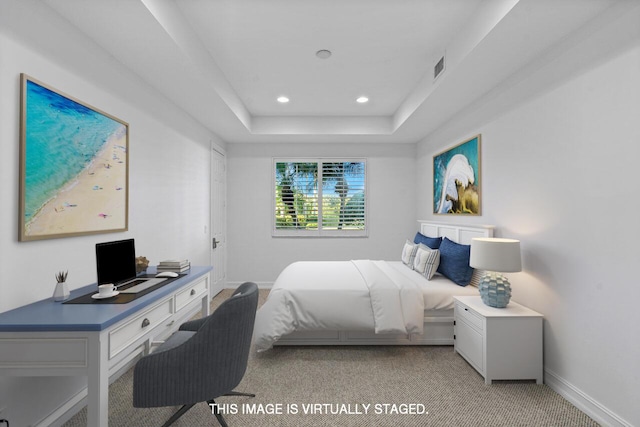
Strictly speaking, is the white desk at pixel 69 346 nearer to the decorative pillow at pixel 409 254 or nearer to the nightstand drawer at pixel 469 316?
the nightstand drawer at pixel 469 316

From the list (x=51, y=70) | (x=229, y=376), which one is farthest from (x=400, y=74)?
(x=229, y=376)

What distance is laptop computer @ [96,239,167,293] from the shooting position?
1867mm

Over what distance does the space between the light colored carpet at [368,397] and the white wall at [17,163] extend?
518mm

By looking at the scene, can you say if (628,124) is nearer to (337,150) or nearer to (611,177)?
(611,177)

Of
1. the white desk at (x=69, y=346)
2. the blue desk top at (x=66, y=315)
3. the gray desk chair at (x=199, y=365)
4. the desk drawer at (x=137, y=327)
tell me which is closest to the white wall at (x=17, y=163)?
the blue desk top at (x=66, y=315)

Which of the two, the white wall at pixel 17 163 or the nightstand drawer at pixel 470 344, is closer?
the white wall at pixel 17 163

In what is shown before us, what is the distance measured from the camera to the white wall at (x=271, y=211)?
17.1 ft

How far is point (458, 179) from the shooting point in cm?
368

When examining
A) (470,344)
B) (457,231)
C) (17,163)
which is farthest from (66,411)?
(457,231)

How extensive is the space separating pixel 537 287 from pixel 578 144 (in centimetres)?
114

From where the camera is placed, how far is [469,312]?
2494 millimetres

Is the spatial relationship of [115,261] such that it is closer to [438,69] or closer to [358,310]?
[358,310]

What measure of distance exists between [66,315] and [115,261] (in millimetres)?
624

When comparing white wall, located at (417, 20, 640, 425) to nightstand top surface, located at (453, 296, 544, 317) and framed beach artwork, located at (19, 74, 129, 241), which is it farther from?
framed beach artwork, located at (19, 74, 129, 241)
